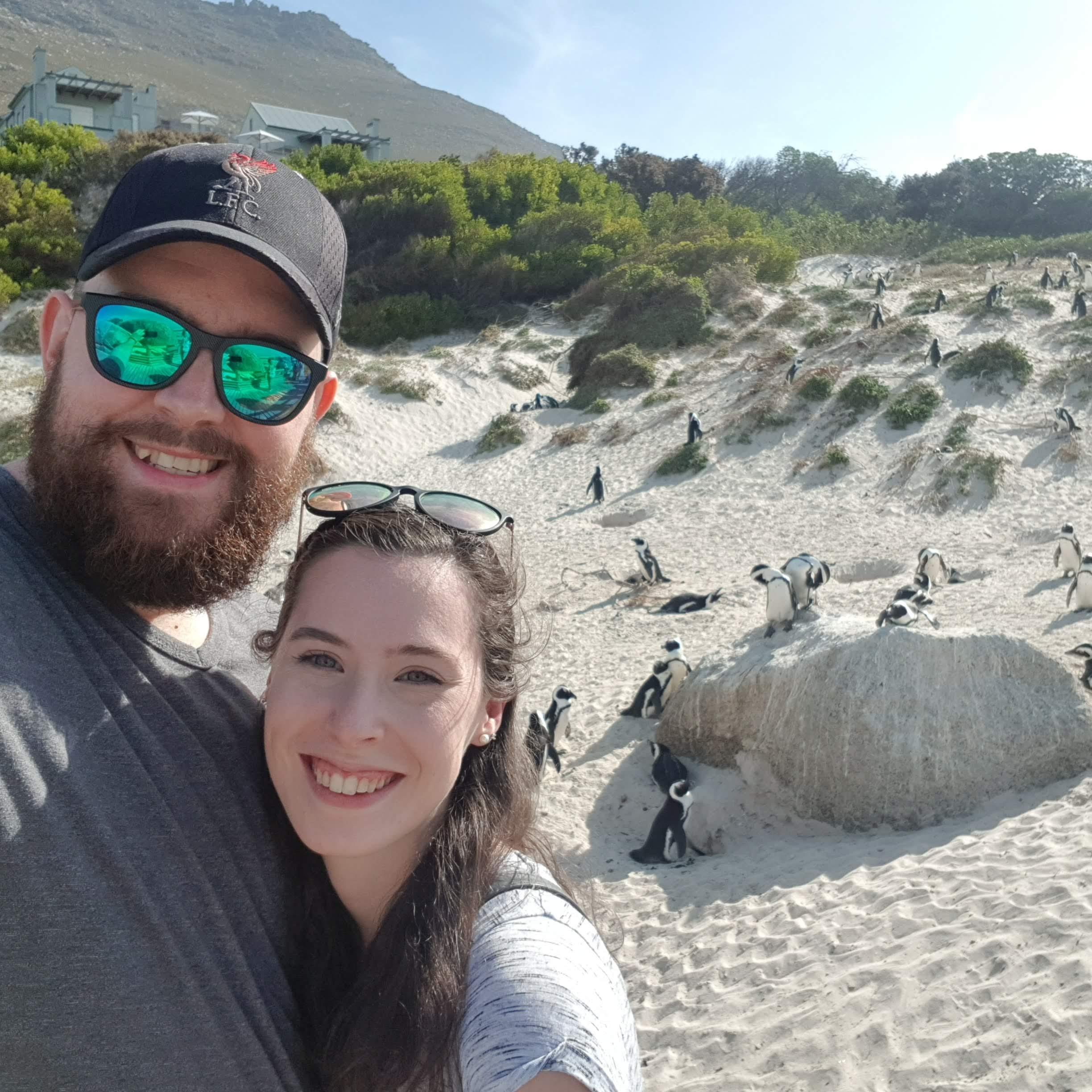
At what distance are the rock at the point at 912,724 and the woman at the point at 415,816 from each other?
516 cm

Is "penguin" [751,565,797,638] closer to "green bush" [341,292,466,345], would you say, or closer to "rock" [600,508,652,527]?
"rock" [600,508,652,527]

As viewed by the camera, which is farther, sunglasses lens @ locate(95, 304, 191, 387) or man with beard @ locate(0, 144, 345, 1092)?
sunglasses lens @ locate(95, 304, 191, 387)

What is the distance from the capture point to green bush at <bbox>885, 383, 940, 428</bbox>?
1568 centimetres

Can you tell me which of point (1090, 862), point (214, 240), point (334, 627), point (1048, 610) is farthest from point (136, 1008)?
point (1048, 610)

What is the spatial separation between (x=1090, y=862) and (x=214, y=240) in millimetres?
5155

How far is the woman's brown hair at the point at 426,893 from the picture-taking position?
1194 mm

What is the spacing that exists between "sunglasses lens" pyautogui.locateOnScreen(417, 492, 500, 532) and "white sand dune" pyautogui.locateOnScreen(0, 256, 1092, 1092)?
3.39ft

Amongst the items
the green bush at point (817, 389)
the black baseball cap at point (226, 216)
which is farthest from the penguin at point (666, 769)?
the green bush at point (817, 389)

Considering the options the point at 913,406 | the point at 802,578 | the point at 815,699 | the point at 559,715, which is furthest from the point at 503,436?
the point at 815,699

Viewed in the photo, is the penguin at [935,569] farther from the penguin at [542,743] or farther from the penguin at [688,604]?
the penguin at [542,743]

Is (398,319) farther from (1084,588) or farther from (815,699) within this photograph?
(815,699)

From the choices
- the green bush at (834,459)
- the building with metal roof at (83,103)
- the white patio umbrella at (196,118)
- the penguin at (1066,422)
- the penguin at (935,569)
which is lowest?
the penguin at (935,569)

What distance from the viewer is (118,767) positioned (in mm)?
1199

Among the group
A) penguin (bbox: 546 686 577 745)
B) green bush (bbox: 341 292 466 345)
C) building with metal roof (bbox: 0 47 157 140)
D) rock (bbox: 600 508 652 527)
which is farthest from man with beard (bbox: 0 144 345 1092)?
building with metal roof (bbox: 0 47 157 140)
